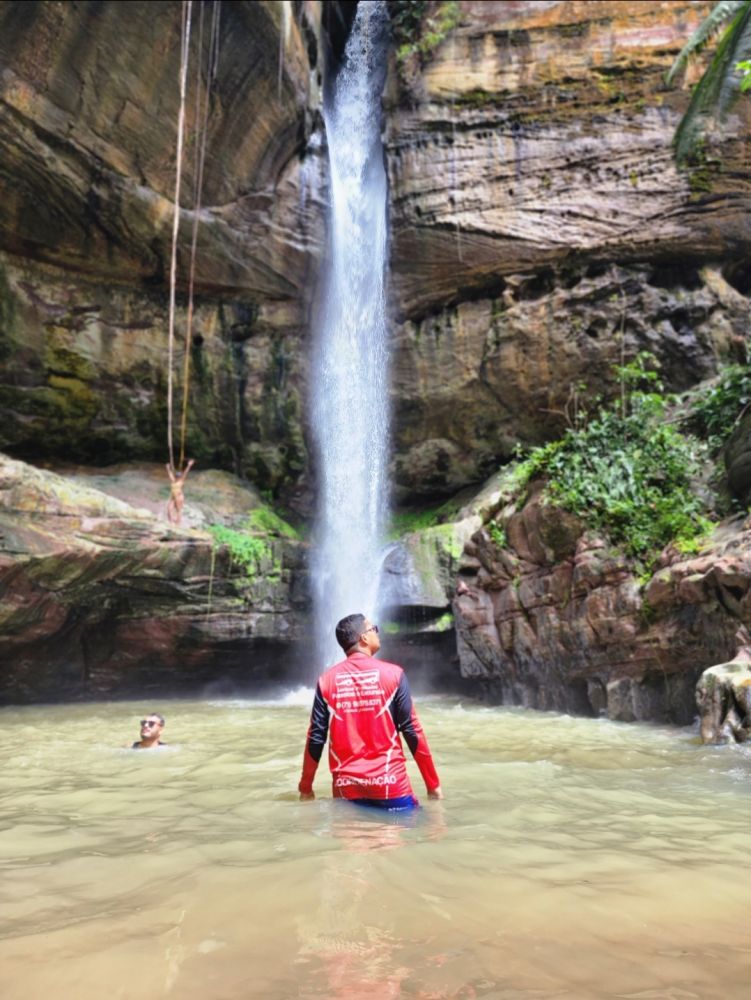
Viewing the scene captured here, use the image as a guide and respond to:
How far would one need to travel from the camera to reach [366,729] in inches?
142

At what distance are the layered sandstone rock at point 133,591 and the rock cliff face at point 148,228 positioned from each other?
1.61 metres

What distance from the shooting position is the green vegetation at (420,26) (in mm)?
17203

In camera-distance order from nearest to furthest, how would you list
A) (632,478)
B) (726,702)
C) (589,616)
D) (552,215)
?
(726,702), (589,616), (632,478), (552,215)

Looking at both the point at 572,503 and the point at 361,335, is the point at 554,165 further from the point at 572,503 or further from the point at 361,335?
the point at 572,503

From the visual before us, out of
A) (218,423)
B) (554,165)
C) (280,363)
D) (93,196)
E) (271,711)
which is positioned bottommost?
(271,711)

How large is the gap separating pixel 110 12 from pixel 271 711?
12.3 meters

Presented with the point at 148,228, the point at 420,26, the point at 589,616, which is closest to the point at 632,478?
the point at 589,616

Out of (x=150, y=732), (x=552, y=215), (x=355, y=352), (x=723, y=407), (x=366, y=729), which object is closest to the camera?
(x=366, y=729)

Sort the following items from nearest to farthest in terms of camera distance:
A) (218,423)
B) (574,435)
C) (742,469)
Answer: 1. (742,469)
2. (574,435)
3. (218,423)

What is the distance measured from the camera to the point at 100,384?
53.6 feet

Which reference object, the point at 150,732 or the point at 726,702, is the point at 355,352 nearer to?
the point at 150,732

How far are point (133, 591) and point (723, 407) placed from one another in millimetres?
10859

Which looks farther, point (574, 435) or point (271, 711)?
point (271, 711)

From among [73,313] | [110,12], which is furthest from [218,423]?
[110,12]
